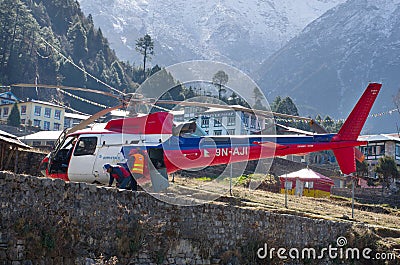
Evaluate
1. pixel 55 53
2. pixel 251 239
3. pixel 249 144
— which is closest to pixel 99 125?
pixel 249 144

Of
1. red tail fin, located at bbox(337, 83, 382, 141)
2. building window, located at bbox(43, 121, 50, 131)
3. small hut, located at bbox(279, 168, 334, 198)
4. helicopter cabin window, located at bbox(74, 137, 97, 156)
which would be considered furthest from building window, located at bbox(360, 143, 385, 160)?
helicopter cabin window, located at bbox(74, 137, 97, 156)

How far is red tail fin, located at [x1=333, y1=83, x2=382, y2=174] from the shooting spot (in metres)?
20.9

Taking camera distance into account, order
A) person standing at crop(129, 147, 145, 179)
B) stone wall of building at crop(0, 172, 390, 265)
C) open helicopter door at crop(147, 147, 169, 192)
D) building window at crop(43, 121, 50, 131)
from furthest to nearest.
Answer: building window at crop(43, 121, 50, 131), open helicopter door at crop(147, 147, 169, 192), person standing at crop(129, 147, 145, 179), stone wall of building at crop(0, 172, 390, 265)

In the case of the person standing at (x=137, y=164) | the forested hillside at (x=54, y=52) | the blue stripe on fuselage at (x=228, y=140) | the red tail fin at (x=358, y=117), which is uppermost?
the forested hillside at (x=54, y=52)

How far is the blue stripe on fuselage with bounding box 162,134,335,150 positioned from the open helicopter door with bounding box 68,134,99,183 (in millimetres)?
2105

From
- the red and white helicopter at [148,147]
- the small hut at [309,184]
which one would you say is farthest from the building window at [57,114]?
the red and white helicopter at [148,147]

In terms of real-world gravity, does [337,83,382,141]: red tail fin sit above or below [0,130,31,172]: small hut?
above

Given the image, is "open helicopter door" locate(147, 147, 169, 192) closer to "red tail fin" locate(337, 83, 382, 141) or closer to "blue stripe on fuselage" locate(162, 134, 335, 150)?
"blue stripe on fuselage" locate(162, 134, 335, 150)

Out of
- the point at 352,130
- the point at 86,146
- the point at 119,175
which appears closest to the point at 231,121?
the point at 352,130

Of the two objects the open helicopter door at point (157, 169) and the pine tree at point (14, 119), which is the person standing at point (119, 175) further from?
the pine tree at point (14, 119)

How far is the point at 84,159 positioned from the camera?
1717cm

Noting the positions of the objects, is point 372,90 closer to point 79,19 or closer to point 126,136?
point 126,136

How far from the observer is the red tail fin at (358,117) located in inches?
827

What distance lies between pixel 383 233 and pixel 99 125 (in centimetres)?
1149
